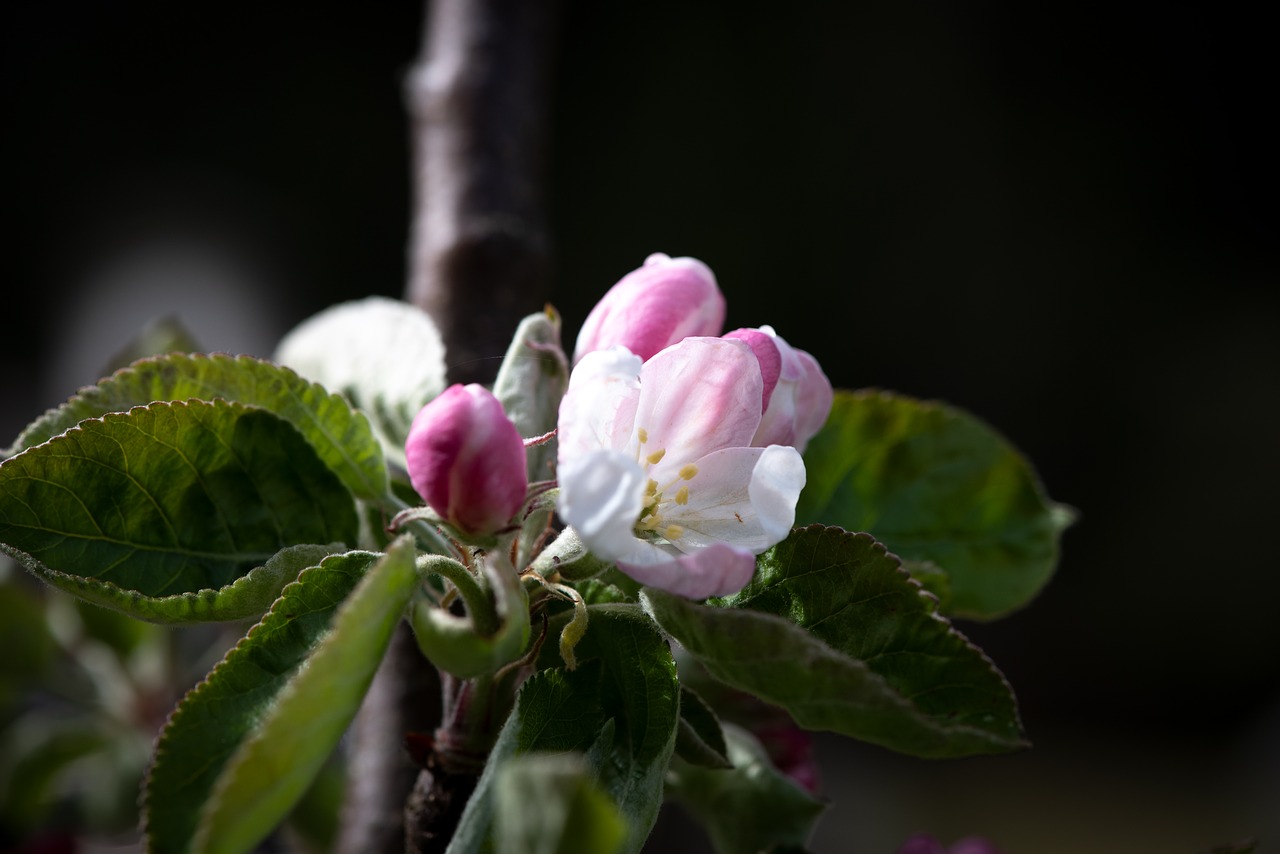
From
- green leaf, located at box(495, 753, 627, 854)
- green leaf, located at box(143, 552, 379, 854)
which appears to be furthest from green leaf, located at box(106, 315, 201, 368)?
green leaf, located at box(495, 753, 627, 854)

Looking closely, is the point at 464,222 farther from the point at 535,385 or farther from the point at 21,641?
the point at 21,641

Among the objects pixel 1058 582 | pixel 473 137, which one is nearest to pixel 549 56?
pixel 473 137

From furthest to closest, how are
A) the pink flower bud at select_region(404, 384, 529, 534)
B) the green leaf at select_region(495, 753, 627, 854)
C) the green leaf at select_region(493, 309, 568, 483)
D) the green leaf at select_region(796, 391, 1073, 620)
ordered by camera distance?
the green leaf at select_region(796, 391, 1073, 620) < the green leaf at select_region(493, 309, 568, 483) < the pink flower bud at select_region(404, 384, 529, 534) < the green leaf at select_region(495, 753, 627, 854)

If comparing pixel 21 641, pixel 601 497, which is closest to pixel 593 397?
pixel 601 497

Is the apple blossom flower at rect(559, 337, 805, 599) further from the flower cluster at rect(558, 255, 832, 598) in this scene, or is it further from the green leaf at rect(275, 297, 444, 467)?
the green leaf at rect(275, 297, 444, 467)

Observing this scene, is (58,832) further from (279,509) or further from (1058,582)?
(1058,582)

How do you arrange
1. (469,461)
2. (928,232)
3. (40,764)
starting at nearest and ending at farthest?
1. (469,461)
2. (40,764)
3. (928,232)

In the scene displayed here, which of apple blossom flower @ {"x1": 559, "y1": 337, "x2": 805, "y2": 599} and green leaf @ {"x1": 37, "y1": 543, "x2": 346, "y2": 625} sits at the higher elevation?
apple blossom flower @ {"x1": 559, "y1": 337, "x2": 805, "y2": 599}
